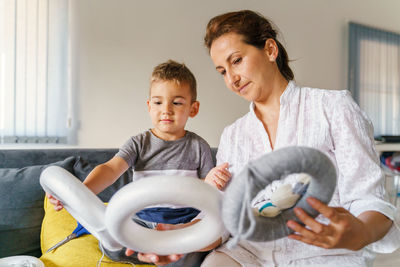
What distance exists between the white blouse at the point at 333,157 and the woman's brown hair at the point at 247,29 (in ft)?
0.57

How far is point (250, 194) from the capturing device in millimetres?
516

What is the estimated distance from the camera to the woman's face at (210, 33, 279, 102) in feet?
3.53

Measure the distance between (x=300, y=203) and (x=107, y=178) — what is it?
732 mm

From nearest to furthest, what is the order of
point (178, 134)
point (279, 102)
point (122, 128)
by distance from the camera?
point (279, 102) < point (178, 134) < point (122, 128)

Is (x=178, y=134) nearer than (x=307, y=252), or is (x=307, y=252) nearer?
(x=307, y=252)

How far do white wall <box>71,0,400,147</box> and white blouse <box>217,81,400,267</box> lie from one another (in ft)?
7.32

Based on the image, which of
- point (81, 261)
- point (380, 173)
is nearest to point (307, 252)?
point (380, 173)

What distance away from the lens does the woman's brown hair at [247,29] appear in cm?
110

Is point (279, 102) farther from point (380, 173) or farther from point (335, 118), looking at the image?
point (380, 173)

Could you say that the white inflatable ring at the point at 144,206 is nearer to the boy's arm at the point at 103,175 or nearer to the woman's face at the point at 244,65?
the boy's arm at the point at 103,175

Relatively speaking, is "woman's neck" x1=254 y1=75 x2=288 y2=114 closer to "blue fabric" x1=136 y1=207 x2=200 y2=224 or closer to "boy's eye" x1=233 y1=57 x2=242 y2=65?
"boy's eye" x1=233 y1=57 x2=242 y2=65

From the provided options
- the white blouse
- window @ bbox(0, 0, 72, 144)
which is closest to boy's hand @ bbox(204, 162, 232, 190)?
the white blouse

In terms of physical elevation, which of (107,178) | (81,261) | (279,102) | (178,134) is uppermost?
(279,102)

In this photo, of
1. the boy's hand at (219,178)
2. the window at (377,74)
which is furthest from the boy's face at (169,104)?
the window at (377,74)
